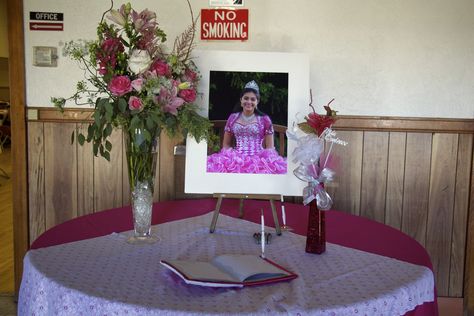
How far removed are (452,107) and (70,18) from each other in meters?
1.99

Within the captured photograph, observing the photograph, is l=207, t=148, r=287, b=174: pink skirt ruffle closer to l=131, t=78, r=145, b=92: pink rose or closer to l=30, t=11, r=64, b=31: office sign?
l=131, t=78, r=145, b=92: pink rose

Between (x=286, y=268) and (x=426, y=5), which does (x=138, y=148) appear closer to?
(x=286, y=268)

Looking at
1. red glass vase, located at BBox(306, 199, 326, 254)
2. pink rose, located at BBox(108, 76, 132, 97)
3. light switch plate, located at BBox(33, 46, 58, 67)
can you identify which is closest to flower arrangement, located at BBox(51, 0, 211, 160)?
pink rose, located at BBox(108, 76, 132, 97)

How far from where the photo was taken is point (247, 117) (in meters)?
1.91

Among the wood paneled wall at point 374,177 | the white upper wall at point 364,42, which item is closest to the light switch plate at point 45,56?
the white upper wall at point 364,42

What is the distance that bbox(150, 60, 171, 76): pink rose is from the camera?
1427 millimetres

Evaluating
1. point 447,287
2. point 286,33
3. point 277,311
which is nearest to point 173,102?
point 277,311

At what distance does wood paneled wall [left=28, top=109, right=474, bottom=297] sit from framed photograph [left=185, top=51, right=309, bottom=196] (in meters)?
0.70

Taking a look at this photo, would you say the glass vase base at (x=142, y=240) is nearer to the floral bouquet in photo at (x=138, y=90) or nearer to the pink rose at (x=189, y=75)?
the floral bouquet in photo at (x=138, y=90)

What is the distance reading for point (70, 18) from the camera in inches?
98.3

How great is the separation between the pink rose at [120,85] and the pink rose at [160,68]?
9 centimetres

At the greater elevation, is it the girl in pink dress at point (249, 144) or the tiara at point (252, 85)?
the tiara at point (252, 85)

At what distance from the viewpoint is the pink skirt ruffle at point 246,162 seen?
5.98ft

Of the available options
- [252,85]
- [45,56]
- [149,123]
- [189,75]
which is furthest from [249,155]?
[45,56]
